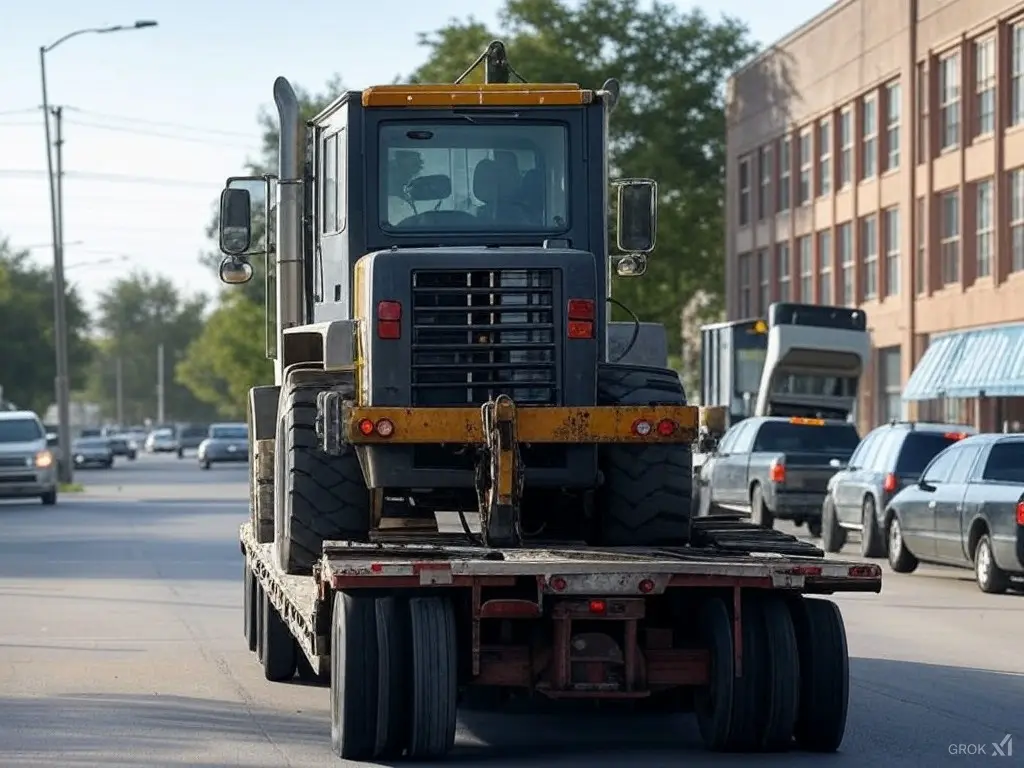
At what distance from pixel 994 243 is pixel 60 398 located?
2392cm

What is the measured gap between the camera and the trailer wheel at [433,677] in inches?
388

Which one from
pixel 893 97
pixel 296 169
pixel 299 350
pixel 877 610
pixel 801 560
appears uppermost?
pixel 893 97

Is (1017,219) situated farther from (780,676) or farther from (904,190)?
(780,676)

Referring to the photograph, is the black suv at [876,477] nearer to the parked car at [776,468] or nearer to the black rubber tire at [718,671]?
the parked car at [776,468]

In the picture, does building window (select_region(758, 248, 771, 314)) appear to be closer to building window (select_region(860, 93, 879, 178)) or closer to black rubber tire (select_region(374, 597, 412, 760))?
building window (select_region(860, 93, 879, 178))

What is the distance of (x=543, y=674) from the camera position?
1005 cm

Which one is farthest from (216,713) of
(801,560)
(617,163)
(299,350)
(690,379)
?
(690,379)

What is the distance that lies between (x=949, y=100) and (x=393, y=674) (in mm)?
40260

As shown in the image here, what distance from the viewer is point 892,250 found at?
52.7m

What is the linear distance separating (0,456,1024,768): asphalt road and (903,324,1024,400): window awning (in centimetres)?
1450

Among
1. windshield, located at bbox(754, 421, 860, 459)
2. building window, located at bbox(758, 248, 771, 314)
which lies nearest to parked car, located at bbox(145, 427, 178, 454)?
building window, located at bbox(758, 248, 771, 314)

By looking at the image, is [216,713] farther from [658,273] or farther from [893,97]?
[658,273]

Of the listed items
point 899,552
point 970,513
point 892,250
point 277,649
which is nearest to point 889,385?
point 892,250

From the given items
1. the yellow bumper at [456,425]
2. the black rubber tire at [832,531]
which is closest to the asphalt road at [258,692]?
the yellow bumper at [456,425]
